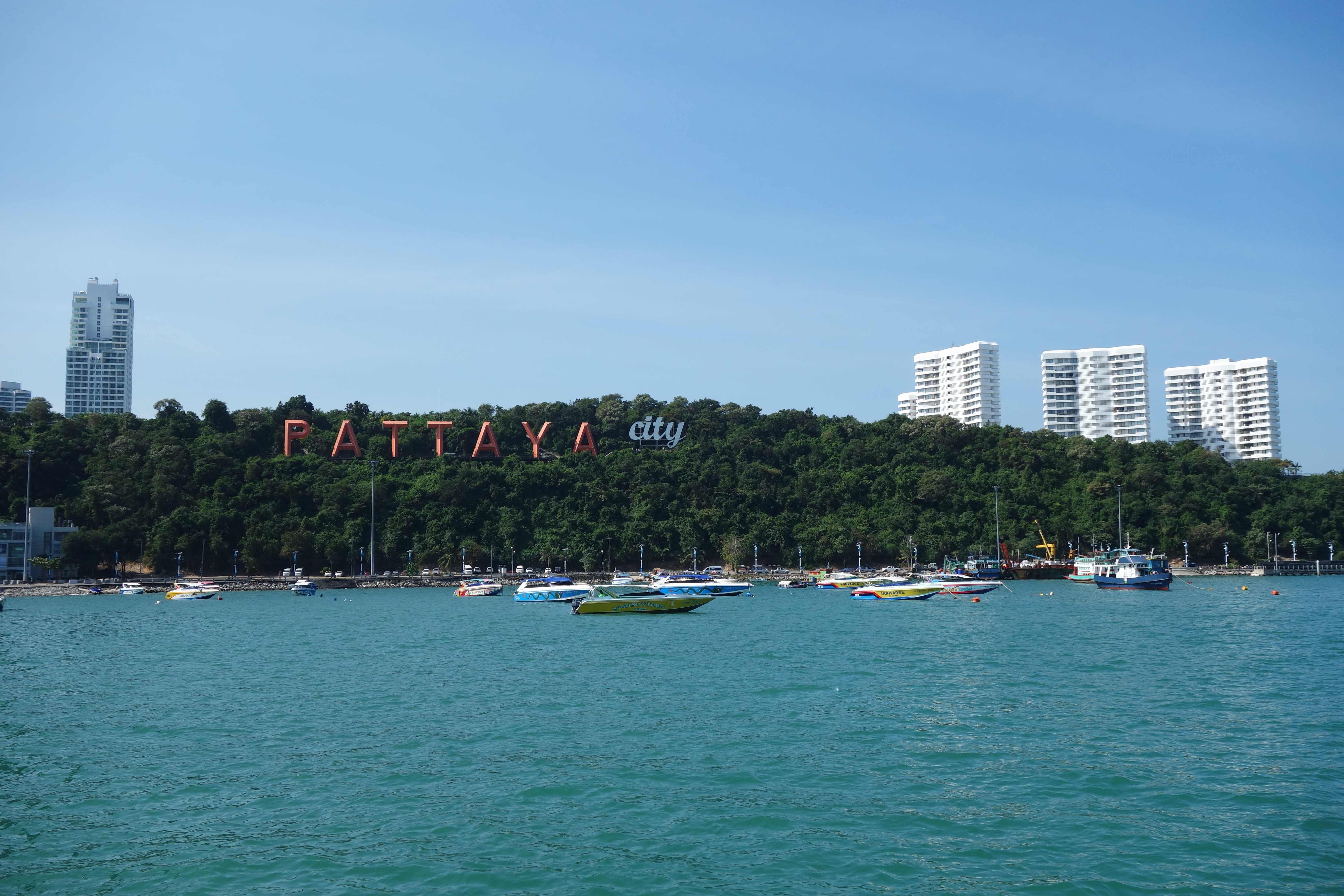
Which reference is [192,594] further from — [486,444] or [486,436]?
[486,436]

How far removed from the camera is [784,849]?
12250mm

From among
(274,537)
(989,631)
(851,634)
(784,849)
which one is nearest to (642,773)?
(784,849)

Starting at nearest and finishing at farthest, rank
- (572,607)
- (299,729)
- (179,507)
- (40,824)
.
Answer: (40,824) < (299,729) < (572,607) < (179,507)

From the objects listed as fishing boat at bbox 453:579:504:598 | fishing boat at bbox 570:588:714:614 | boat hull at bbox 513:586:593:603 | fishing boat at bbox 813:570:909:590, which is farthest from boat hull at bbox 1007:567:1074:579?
fishing boat at bbox 570:588:714:614

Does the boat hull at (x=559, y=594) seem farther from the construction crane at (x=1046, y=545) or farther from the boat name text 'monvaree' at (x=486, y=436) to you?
the construction crane at (x=1046, y=545)

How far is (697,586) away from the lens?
232 feet

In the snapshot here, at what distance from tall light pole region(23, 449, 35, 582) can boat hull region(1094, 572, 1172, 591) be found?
100476 mm

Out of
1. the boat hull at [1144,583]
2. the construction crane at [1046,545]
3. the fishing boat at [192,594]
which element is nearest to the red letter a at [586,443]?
the fishing boat at [192,594]

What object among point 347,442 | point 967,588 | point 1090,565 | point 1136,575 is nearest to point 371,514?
point 347,442

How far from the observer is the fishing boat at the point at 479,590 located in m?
84.4

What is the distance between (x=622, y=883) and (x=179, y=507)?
358ft

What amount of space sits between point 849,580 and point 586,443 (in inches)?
2081

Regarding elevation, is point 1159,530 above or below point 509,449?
below

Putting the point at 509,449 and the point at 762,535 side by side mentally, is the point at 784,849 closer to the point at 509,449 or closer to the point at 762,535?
the point at 762,535
